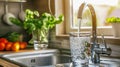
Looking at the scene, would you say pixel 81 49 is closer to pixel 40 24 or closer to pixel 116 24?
pixel 116 24

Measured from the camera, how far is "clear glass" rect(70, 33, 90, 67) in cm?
132

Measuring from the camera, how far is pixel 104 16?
1.85 metres

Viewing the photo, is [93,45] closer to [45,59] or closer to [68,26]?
[45,59]

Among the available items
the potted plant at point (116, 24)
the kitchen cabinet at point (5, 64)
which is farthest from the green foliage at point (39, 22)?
the potted plant at point (116, 24)

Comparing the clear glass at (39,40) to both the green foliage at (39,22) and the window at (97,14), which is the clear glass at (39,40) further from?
the window at (97,14)

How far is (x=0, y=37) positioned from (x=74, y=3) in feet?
2.49

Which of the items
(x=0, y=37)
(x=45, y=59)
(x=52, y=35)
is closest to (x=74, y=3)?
(x=52, y=35)

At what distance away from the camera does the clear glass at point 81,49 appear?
132 cm

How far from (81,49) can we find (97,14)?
25.0 inches

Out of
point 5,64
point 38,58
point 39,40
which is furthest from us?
point 39,40

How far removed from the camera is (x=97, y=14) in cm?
189

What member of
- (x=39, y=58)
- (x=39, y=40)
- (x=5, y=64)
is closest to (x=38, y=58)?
(x=39, y=58)

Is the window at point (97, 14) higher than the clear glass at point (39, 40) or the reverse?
higher

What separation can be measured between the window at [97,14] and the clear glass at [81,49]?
1.55 ft
